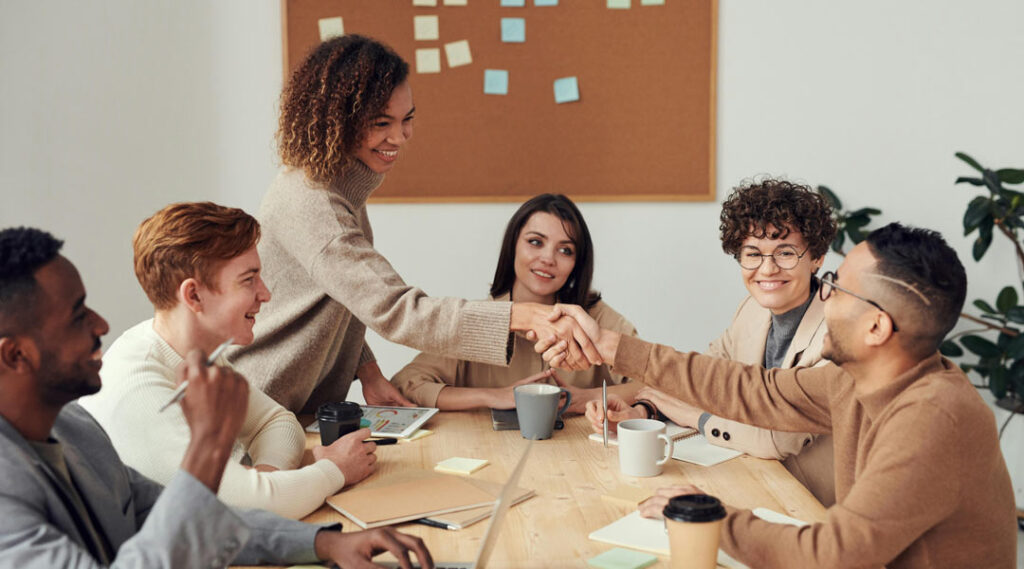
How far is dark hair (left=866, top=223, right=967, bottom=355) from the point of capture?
121 cm

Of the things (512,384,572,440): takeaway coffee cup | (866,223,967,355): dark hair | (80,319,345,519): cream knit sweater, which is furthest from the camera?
(512,384,572,440): takeaway coffee cup

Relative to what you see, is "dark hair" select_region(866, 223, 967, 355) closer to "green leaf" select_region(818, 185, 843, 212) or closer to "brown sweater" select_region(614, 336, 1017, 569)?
"brown sweater" select_region(614, 336, 1017, 569)

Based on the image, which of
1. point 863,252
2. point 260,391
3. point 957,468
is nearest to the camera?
point 957,468

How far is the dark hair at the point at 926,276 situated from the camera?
1.21 meters

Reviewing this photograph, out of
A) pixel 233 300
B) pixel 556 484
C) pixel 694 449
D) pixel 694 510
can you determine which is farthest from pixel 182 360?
pixel 694 449

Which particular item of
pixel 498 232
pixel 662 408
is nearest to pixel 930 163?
pixel 498 232

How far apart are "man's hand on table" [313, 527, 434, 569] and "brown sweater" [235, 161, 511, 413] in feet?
2.15

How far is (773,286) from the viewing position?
6.79 ft

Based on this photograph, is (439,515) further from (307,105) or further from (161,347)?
(307,105)

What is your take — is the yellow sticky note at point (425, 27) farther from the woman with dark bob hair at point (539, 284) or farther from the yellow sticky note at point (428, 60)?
the woman with dark bob hair at point (539, 284)

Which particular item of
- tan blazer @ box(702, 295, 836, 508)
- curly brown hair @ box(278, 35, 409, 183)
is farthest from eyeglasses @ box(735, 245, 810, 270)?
Result: curly brown hair @ box(278, 35, 409, 183)

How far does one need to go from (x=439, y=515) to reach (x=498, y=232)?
6.75ft

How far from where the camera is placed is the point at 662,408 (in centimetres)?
198

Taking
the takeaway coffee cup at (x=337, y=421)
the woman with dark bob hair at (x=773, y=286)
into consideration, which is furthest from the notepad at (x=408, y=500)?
the woman with dark bob hair at (x=773, y=286)
